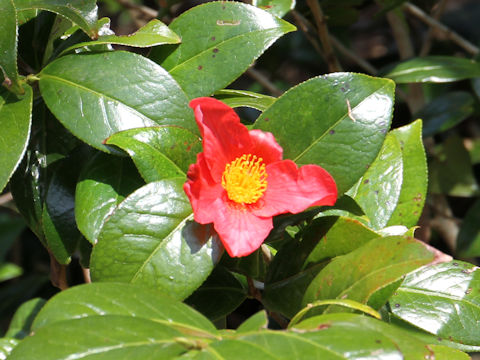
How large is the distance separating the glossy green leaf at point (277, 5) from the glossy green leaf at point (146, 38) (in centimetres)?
41

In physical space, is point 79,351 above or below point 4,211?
above

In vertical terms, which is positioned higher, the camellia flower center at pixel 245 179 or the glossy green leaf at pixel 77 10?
the glossy green leaf at pixel 77 10

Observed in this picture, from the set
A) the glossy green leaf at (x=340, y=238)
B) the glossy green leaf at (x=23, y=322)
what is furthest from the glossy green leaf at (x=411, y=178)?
the glossy green leaf at (x=23, y=322)

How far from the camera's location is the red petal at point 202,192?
83 cm

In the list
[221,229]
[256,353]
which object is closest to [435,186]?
[221,229]

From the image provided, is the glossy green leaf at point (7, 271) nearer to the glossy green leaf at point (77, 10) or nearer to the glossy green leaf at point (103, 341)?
the glossy green leaf at point (77, 10)

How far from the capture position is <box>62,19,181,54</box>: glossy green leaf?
3.17ft

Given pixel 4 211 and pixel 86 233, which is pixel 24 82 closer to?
pixel 86 233

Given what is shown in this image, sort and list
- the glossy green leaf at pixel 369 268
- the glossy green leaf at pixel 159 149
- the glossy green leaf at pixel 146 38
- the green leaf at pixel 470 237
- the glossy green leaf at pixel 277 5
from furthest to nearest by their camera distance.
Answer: the green leaf at pixel 470 237 → the glossy green leaf at pixel 277 5 → the glossy green leaf at pixel 146 38 → the glossy green leaf at pixel 159 149 → the glossy green leaf at pixel 369 268

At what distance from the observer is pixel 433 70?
1.66 m

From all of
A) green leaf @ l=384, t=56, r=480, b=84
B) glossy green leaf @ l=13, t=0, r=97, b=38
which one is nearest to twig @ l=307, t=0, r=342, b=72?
green leaf @ l=384, t=56, r=480, b=84

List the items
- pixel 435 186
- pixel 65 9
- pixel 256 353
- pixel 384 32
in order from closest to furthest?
1. pixel 256 353
2. pixel 65 9
3. pixel 435 186
4. pixel 384 32

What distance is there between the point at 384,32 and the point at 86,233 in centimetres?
331

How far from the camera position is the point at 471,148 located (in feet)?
8.27
